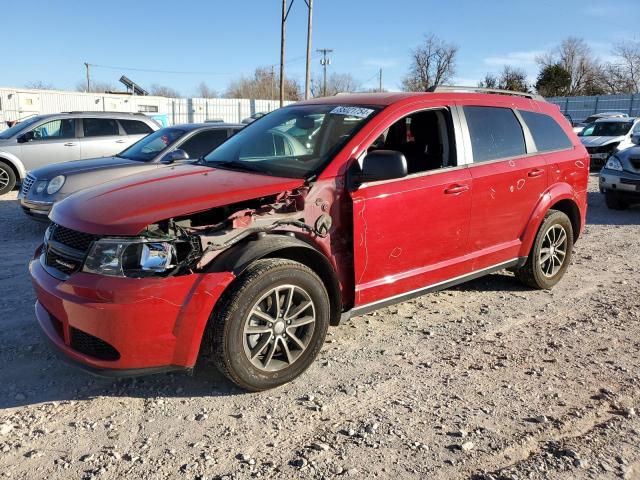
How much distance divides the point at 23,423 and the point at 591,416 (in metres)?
3.22

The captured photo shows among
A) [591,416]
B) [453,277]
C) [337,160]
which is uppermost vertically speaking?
[337,160]

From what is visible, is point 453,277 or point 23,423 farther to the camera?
point 453,277

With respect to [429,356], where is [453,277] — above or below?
above

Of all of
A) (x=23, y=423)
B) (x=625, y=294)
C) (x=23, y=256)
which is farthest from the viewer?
(x=23, y=256)

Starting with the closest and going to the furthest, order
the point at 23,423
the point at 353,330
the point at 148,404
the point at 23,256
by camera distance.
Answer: the point at 23,423
the point at 148,404
the point at 353,330
the point at 23,256

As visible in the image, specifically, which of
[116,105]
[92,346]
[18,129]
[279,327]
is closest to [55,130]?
[18,129]

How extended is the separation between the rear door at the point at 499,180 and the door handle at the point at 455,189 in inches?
4.9

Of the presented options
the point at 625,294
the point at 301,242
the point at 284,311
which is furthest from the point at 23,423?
the point at 625,294

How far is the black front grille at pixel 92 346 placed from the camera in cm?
302

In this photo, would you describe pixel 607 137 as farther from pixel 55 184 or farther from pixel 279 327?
pixel 279 327

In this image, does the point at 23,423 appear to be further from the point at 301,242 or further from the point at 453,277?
the point at 453,277

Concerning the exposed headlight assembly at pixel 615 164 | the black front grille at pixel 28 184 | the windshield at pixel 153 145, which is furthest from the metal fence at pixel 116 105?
the exposed headlight assembly at pixel 615 164

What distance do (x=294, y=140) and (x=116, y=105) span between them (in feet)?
95.0

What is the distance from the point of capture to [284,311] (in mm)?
3396
